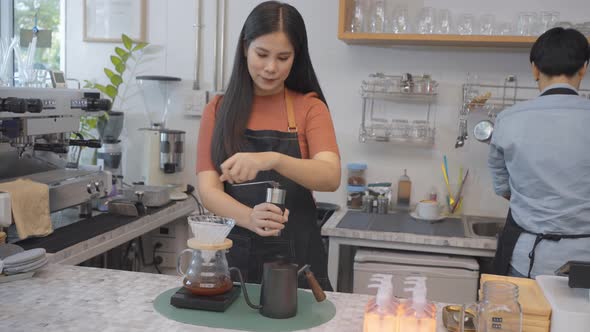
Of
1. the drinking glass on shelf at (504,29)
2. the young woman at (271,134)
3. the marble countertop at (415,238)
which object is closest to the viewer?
the young woman at (271,134)

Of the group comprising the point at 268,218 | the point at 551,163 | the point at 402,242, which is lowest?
the point at 402,242

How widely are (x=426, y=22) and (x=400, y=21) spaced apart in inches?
4.8

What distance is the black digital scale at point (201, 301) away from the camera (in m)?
1.38

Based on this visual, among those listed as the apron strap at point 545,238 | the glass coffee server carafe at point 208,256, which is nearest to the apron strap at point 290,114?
the glass coffee server carafe at point 208,256

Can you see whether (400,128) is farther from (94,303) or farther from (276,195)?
(94,303)

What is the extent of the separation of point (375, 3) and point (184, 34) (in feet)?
3.61

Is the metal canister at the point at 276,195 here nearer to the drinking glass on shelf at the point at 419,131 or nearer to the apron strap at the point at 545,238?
the apron strap at the point at 545,238

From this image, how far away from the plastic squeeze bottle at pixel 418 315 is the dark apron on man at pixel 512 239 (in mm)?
1162

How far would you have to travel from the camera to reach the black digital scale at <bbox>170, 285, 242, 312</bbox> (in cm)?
138

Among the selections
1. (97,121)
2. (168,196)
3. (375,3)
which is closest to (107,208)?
(168,196)

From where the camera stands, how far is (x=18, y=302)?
142cm

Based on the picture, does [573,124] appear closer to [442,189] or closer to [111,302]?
[442,189]

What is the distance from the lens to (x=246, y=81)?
187cm

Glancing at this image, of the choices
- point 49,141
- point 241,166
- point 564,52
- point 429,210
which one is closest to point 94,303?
point 241,166
